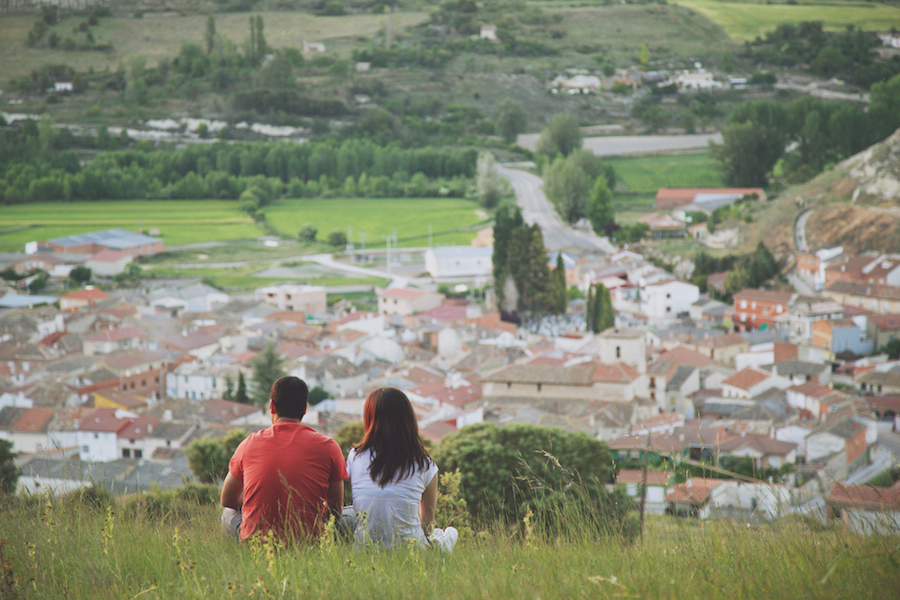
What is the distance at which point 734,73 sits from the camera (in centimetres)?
5428

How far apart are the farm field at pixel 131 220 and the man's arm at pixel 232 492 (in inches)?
1122

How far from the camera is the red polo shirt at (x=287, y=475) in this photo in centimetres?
176

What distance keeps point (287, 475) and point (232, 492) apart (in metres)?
0.17

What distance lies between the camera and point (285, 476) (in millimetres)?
1772

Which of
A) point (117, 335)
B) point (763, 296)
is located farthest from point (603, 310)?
point (117, 335)

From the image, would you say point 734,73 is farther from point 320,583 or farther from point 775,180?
point 320,583

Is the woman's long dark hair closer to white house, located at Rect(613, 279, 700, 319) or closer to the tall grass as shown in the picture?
the tall grass

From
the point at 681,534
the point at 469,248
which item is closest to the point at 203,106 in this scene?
the point at 469,248

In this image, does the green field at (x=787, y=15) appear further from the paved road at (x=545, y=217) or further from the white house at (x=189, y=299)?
the white house at (x=189, y=299)

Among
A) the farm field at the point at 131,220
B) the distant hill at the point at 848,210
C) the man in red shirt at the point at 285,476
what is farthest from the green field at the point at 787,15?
the man in red shirt at the point at 285,476

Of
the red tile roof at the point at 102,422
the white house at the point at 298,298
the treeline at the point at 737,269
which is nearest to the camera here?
the red tile roof at the point at 102,422

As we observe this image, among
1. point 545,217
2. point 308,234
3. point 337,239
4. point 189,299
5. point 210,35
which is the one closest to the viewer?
point 189,299

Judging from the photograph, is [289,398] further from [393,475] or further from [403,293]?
[403,293]

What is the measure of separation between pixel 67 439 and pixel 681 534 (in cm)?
1126
